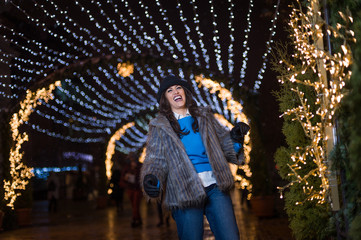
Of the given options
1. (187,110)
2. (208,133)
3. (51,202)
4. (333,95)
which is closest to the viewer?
(333,95)

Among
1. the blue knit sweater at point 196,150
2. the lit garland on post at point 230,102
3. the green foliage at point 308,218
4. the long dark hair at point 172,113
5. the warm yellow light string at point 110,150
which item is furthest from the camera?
the warm yellow light string at point 110,150

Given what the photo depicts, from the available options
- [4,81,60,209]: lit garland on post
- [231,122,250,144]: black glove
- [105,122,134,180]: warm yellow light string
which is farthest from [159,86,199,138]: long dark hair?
[105,122,134,180]: warm yellow light string

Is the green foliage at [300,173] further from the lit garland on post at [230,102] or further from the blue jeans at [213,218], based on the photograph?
the lit garland on post at [230,102]

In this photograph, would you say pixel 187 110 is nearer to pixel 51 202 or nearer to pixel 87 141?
pixel 51 202

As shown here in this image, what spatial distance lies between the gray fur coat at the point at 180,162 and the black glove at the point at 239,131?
0.10 m

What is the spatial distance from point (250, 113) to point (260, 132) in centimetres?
55

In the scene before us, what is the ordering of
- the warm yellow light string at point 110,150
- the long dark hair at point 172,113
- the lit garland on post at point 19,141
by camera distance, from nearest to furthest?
the long dark hair at point 172,113 → the lit garland on post at point 19,141 → the warm yellow light string at point 110,150

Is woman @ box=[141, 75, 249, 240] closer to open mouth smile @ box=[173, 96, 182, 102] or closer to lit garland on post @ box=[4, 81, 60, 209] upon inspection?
open mouth smile @ box=[173, 96, 182, 102]

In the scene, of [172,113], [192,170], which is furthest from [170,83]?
[192,170]

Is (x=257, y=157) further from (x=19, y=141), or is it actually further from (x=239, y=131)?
(x=239, y=131)

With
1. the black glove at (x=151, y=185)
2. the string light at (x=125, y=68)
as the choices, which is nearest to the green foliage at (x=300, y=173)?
the black glove at (x=151, y=185)

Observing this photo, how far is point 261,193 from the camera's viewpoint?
1227 centimetres

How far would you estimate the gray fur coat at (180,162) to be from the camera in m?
3.71

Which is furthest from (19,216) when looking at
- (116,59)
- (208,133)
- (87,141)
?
(87,141)
